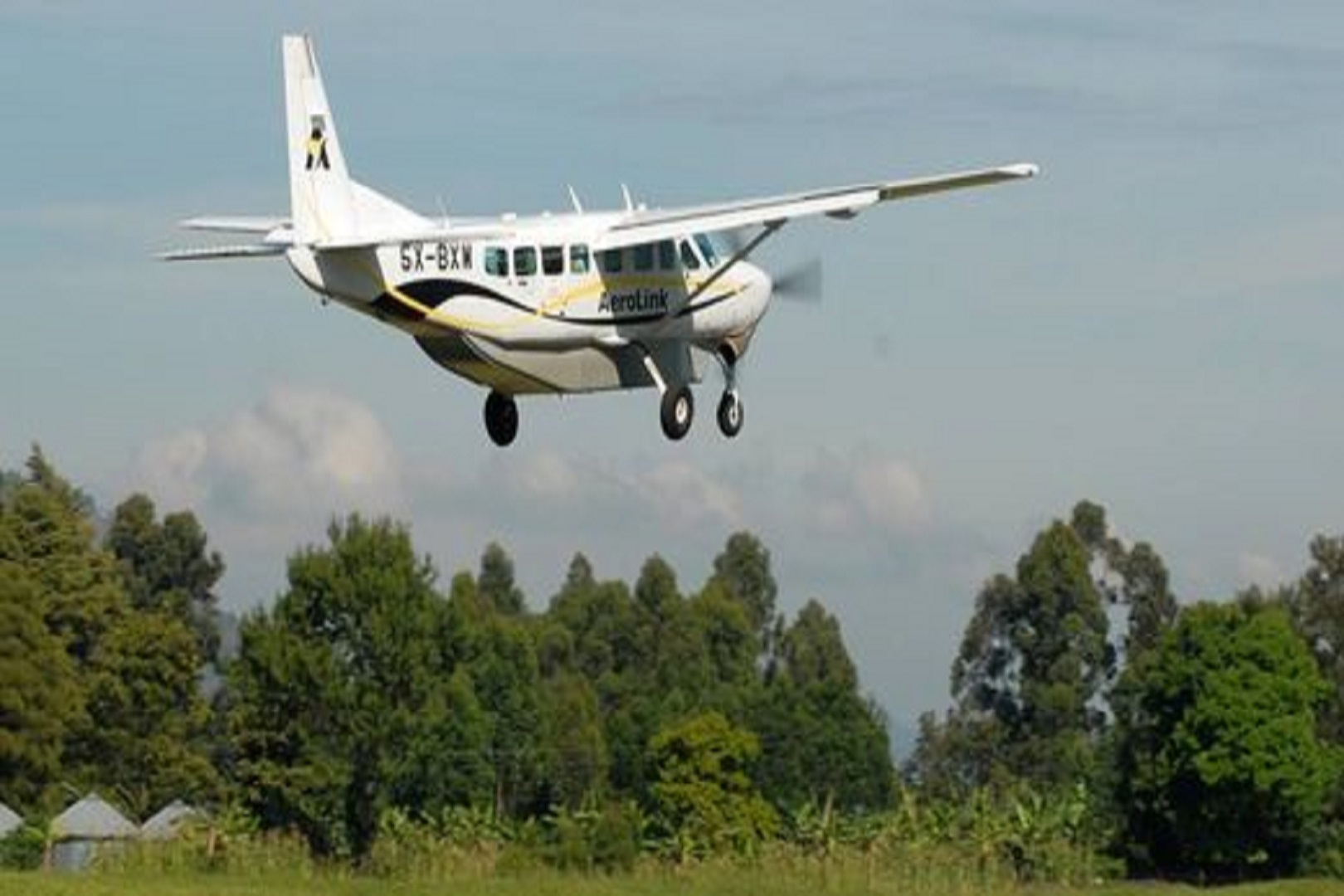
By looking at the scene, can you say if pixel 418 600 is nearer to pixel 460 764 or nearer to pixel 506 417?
pixel 460 764

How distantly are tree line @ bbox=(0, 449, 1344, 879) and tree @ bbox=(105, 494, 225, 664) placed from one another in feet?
0.56

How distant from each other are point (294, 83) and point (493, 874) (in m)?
42.1

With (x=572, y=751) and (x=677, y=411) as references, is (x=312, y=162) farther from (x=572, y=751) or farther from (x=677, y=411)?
(x=572, y=751)

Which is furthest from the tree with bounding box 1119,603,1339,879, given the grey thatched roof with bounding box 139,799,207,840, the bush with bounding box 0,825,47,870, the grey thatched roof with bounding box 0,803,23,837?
the bush with bounding box 0,825,47,870

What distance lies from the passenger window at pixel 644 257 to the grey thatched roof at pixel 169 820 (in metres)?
46.7

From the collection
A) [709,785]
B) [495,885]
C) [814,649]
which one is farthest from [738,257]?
[814,649]

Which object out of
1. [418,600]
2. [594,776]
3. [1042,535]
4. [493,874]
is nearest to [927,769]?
[1042,535]

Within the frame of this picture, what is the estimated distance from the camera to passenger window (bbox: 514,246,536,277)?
1930 inches

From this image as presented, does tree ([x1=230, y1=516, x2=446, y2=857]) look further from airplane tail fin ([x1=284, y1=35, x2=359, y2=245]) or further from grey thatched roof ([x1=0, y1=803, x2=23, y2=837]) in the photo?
airplane tail fin ([x1=284, y1=35, x2=359, y2=245])

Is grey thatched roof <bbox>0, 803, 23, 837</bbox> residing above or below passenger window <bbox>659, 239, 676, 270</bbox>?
below

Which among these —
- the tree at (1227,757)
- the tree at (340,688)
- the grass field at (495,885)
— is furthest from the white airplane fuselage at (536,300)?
the tree at (1227,757)

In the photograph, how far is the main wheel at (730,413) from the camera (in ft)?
170

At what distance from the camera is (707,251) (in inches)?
2076

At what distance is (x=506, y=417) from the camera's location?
50531mm
